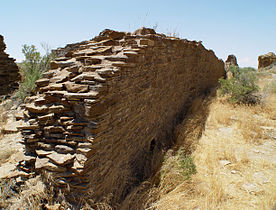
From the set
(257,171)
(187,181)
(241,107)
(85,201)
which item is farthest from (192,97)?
(85,201)

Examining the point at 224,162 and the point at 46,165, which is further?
the point at 224,162

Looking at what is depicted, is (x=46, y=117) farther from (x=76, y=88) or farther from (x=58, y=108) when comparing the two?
(x=76, y=88)

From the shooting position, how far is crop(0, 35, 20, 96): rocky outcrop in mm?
7113

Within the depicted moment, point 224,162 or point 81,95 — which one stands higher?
point 81,95

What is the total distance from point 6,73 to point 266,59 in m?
23.5

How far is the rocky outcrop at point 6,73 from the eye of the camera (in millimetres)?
7113

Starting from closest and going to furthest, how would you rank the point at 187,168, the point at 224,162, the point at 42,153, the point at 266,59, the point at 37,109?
the point at 42,153 → the point at 37,109 → the point at 187,168 → the point at 224,162 → the point at 266,59

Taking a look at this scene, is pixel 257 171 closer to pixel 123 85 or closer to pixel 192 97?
pixel 123 85

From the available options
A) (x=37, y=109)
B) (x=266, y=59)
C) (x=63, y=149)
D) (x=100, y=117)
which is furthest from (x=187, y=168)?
(x=266, y=59)

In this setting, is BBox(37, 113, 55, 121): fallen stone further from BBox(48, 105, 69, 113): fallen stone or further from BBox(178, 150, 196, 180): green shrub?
BBox(178, 150, 196, 180): green shrub

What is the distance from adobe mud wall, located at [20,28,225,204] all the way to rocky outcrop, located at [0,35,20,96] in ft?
17.9

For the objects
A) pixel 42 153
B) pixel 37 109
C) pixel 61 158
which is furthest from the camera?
pixel 37 109

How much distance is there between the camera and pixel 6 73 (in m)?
7.27

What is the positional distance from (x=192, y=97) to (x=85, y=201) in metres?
5.31
